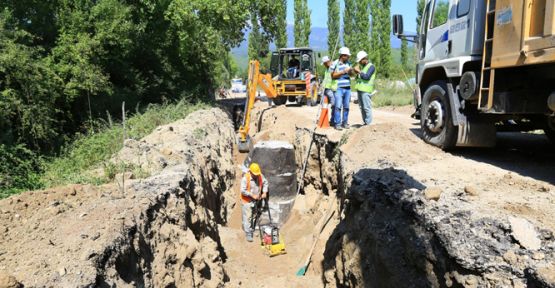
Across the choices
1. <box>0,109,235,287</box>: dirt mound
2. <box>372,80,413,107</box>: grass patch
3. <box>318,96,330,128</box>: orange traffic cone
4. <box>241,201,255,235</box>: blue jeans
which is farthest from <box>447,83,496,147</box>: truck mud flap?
<box>372,80,413,107</box>: grass patch

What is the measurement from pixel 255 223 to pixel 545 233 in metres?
6.64

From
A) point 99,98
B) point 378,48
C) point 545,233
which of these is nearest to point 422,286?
point 545,233

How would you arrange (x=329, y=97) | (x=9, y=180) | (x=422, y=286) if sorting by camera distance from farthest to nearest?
(x=329, y=97), (x=9, y=180), (x=422, y=286)

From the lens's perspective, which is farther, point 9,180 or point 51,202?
point 9,180

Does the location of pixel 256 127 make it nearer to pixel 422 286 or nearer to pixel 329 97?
pixel 329 97

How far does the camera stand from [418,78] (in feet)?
24.5

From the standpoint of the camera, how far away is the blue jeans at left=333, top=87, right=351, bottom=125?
31.0 ft

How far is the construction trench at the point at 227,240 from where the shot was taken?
11.1 feet

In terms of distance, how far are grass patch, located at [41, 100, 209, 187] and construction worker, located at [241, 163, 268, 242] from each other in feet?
8.47

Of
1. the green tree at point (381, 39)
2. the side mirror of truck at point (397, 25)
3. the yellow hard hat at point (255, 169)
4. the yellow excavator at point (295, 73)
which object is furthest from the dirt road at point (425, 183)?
the green tree at point (381, 39)

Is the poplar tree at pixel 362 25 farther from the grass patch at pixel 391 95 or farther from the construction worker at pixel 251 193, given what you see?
the construction worker at pixel 251 193

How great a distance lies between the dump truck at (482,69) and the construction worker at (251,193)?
12.1ft

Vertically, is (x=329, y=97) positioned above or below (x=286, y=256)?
above

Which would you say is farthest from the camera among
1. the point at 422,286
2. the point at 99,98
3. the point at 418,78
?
the point at 99,98
